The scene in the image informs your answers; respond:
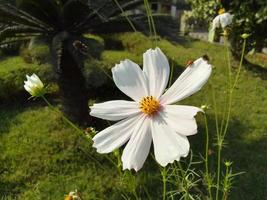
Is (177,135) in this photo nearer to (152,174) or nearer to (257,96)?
(152,174)

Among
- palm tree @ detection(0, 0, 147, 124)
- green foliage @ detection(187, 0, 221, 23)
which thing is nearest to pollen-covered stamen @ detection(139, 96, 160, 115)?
palm tree @ detection(0, 0, 147, 124)

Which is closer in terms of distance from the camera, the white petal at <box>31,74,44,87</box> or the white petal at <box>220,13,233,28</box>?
the white petal at <box>31,74,44,87</box>

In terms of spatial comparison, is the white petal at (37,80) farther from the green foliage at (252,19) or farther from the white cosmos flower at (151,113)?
the green foliage at (252,19)

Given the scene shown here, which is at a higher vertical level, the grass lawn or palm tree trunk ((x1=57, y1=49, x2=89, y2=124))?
palm tree trunk ((x1=57, y1=49, x2=89, y2=124))

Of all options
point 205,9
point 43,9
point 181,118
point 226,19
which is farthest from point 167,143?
point 205,9

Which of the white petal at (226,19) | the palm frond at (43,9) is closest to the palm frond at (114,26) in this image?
the palm frond at (43,9)

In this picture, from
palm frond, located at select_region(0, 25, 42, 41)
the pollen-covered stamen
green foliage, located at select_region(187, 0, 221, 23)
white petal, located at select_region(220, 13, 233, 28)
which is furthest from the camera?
green foliage, located at select_region(187, 0, 221, 23)

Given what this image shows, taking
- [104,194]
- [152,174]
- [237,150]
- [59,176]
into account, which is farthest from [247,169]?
[59,176]

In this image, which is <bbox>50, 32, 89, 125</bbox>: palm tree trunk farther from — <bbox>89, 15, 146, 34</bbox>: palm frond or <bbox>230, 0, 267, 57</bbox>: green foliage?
<bbox>230, 0, 267, 57</bbox>: green foliage
